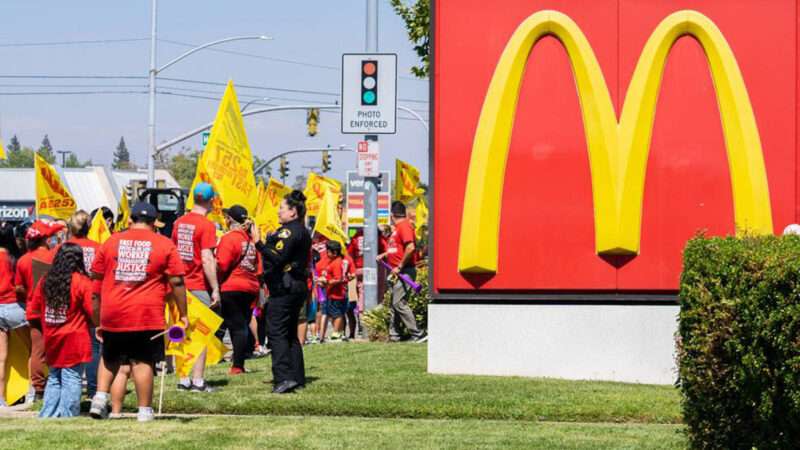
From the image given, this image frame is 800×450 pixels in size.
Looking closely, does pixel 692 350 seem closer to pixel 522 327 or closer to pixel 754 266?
pixel 754 266

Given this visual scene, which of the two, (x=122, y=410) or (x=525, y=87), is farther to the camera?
(x=525, y=87)

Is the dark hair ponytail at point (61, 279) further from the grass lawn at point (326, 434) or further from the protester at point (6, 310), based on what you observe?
the protester at point (6, 310)

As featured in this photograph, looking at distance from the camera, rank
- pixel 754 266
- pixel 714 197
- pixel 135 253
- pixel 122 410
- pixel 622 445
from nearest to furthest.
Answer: pixel 754 266 < pixel 622 445 < pixel 135 253 < pixel 122 410 < pixel 714 197

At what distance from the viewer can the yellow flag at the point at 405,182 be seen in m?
27.7

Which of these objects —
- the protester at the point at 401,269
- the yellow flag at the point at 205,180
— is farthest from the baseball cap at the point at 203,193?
the protester at the point at 401,269

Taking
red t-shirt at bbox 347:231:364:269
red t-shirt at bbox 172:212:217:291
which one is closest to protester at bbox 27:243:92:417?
red t-shirt at bbox 172:212:217:291

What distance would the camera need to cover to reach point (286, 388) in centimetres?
1251

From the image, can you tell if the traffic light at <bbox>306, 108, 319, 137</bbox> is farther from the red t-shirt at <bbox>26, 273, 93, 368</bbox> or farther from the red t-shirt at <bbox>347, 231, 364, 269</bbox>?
the red t-shirt at <bbox>26, 273, 93, 368</bbox>

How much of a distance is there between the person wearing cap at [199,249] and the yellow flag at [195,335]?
0.87 m

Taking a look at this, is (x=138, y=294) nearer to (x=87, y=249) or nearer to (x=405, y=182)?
(x=87, y=249)

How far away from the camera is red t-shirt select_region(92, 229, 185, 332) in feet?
34.6

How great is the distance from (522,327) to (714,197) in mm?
2321

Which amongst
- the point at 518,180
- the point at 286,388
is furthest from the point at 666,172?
the point at 286,388

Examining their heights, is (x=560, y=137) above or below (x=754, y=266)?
above
